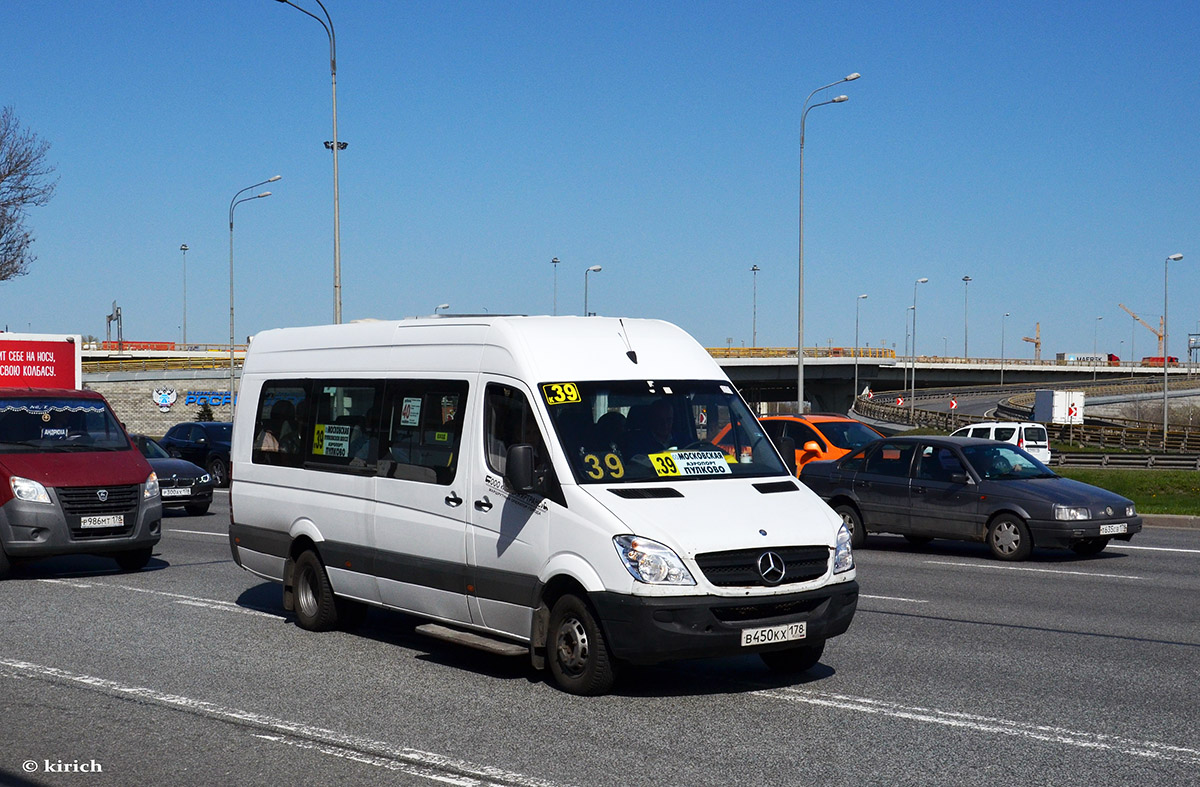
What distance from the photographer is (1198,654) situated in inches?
350

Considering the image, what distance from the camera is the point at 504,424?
27.1 ft

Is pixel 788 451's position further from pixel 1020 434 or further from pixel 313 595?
pixel 1020 434

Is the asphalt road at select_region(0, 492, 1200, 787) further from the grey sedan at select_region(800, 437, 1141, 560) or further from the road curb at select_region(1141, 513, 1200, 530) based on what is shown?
the road curb at select_region(1141, 513, 1200, 530)

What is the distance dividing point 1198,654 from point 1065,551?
8.02m

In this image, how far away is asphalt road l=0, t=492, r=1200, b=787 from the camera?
5.98 metres

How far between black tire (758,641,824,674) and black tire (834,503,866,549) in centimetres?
889

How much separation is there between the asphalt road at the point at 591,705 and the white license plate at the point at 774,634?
37cm

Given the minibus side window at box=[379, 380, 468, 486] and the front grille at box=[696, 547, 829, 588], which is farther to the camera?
the minibus side window at box=[379, 380, 468, 486]

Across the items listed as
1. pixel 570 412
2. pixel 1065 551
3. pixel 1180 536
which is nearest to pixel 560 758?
pixel 570 412

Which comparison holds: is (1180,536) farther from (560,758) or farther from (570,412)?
(560,758)

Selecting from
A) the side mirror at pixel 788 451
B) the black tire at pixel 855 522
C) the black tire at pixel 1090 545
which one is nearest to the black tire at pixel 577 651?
the side mirror at pixel 788 451

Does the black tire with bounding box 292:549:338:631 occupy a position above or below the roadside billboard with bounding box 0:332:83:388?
below

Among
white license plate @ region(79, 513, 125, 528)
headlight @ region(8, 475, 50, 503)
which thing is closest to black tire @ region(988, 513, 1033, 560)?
white license plate @ region(79, 513, 125, 528)

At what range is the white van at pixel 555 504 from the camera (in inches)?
283
